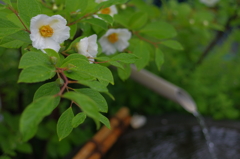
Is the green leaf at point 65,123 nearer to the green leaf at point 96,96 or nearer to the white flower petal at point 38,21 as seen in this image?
the green leaf at point 96,96

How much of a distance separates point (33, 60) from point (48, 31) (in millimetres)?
146

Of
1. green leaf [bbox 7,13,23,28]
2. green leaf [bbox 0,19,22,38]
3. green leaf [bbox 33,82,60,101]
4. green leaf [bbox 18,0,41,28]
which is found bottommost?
green leaf [bbox 33,82,60,101]

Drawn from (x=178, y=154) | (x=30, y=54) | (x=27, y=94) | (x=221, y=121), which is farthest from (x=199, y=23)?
(x=30, y=54)

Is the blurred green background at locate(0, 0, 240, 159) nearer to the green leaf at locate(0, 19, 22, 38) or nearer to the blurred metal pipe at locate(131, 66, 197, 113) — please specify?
the blurred metal pipe at locate(131, 66, 197, 113)

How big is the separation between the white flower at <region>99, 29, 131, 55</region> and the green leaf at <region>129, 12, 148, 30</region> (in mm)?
72

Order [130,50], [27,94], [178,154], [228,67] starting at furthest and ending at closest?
[228,67] < [27,94] < [178,154] < [130,50]

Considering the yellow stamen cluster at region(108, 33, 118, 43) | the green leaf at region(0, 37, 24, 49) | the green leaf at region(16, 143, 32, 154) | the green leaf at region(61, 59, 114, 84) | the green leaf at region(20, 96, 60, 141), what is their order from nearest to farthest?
the green leaf at region(20, 96, 60, 141), the green leaf at region(61, 59, 114, 84), the green leaf at region(0, 37, 24, 49), the yellow stamen cluster at region(108, 33, 118, 43), the green leaf at region(16, 143, 32, 154)

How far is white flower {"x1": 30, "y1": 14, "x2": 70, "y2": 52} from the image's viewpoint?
619mm

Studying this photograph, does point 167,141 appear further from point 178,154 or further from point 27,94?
point 27,94

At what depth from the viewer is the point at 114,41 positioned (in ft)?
2.74

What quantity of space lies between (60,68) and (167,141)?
1.07 m

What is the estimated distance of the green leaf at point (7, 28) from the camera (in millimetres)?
621

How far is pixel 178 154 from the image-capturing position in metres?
1.42

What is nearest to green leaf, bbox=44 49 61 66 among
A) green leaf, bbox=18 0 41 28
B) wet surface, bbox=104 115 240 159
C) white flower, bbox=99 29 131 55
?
green leaf, bbox=18 0 41 28
